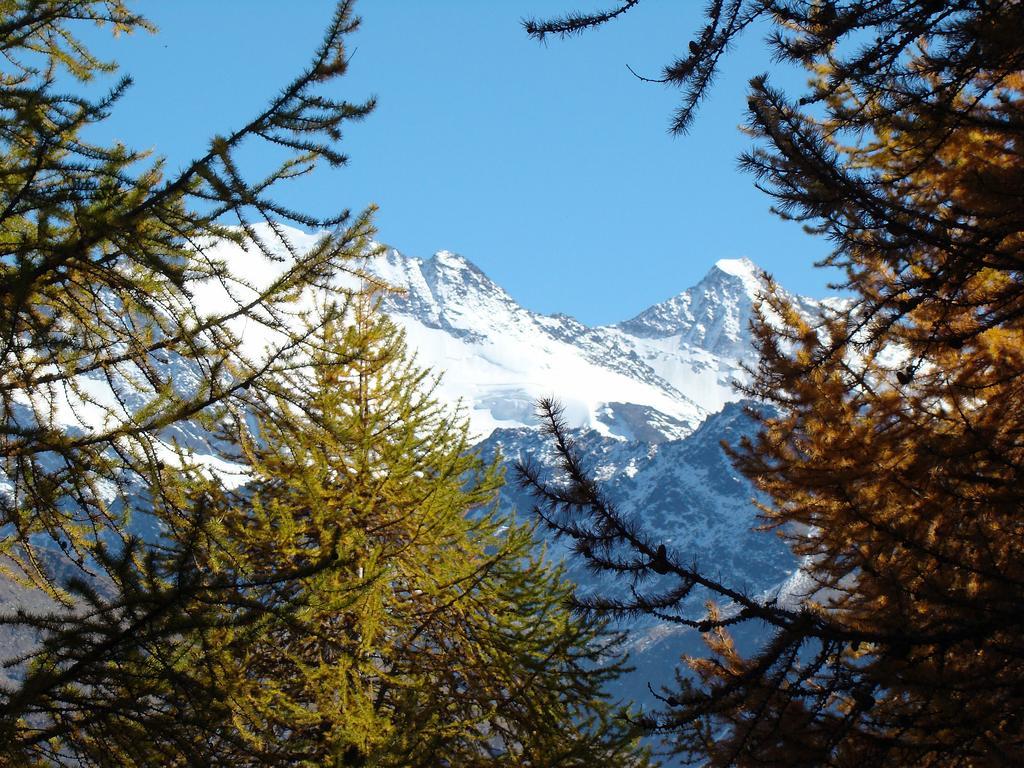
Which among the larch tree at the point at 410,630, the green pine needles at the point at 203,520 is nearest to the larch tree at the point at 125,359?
the green pine needles at the point at 203,520

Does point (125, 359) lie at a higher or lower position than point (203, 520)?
higher

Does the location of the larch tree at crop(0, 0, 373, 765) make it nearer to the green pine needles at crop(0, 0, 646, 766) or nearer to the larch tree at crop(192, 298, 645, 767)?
the green pine needles at crop(0, 0, 646, 766)

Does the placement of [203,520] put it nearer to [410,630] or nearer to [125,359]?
[125,359]

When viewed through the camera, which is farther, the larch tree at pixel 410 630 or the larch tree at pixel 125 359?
the larch tree at pixel 410 630

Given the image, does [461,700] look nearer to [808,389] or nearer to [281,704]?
[281,704]

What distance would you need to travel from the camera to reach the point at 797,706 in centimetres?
578

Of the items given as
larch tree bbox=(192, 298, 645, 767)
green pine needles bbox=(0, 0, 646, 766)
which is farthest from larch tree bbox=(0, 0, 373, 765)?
larch tree bbox=(192, 298, 645, 767)

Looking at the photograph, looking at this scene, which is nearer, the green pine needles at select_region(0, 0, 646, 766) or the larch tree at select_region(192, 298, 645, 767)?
the green pine needles at select_region(0, 0, 646, 766)

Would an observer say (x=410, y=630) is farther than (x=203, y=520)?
Yes

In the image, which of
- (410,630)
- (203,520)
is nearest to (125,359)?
(203,520)

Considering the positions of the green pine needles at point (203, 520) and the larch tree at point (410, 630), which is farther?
the larch tree at point (410, 630)

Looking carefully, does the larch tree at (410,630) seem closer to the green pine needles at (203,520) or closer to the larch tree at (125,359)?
the green pine needles at (203,520)

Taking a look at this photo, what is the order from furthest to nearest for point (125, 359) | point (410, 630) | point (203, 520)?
1. point (410, 630)
2. point (125, 359)
3. point (203, 520)

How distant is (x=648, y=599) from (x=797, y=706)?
10.4 ft
